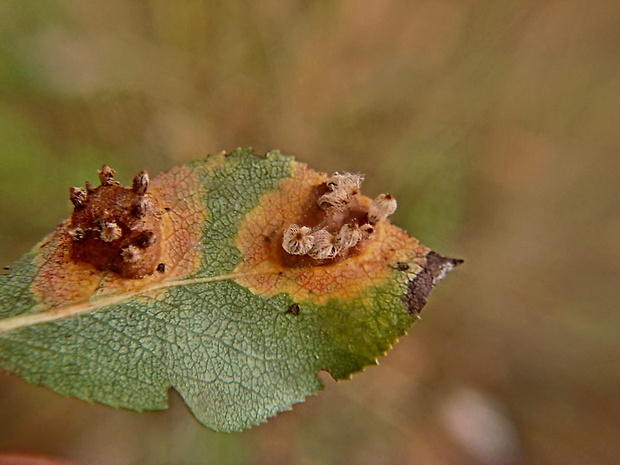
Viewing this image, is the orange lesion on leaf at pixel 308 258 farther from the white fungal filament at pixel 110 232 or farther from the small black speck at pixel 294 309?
the white fungal filament at pixel 110 232

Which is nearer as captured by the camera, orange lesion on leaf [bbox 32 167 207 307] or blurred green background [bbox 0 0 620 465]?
orange lesion on leaf [bbox 32 167 207 307]

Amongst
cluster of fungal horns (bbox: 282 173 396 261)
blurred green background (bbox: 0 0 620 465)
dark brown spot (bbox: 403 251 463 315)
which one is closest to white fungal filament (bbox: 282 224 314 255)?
cluster of fungal horns (bbox: 282 173 396 261)

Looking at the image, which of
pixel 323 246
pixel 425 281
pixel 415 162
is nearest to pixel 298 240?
pixel 323 246

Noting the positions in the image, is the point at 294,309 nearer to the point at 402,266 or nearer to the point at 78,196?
the point at 402,266

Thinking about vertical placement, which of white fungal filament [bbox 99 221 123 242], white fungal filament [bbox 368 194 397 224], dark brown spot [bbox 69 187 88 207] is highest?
white fungal filament [bbox 368 194 397 224]

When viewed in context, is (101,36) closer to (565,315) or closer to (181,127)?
(181,127)

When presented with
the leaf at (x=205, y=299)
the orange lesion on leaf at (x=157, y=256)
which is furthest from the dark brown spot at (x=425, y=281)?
the orange lesion on leaf at (x=157, y=256)

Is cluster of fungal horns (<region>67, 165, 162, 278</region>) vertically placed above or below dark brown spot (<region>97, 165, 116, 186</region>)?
below

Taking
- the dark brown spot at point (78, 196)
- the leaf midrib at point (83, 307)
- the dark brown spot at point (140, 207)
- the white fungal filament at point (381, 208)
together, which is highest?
the white fungal filament at point (381, 208)

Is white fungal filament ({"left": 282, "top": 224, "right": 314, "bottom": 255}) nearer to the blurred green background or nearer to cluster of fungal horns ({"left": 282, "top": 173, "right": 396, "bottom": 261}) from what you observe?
cluster of fungal horns ({"left": 282, "top": 173, "right": 396, "bottom": 261})
